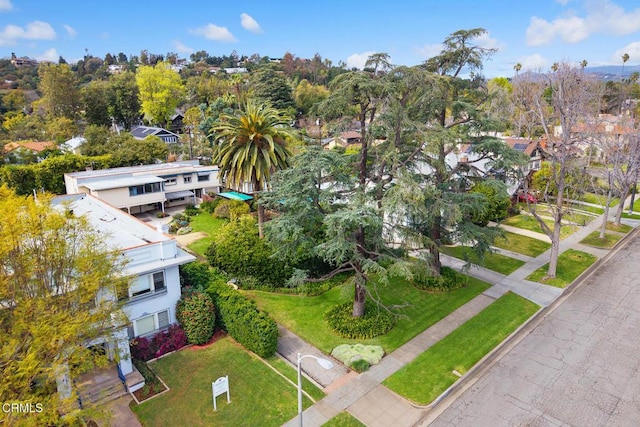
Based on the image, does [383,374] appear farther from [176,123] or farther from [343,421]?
[176,123]

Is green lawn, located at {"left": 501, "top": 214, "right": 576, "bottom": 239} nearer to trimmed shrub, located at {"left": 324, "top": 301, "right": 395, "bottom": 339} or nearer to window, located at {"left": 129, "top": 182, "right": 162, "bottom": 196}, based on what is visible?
trimmed shrub, located at {"left": 324, "top": 301, "right": 395, "bottom": 339}

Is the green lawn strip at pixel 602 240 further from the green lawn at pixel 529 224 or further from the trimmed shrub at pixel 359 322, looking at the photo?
the trimmed shrub at pixel 359 322

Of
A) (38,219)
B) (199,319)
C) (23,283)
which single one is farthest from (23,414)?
(199,319)

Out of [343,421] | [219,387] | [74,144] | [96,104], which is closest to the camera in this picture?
[343,421]

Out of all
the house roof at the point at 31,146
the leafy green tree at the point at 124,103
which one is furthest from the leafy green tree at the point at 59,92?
the house roof at the point at 31,146

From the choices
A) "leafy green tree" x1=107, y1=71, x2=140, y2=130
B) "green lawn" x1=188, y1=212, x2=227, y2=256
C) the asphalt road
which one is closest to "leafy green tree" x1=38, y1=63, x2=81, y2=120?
"leafy green tree" x1=107, y1=71, x2=140, y2=130

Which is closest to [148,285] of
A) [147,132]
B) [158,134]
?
[158,134]
